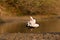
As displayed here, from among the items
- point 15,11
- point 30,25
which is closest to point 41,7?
point 15,11

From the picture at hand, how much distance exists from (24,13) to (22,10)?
1.08m

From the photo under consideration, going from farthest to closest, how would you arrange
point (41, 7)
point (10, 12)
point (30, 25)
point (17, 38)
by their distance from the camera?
point (41, 7)
point (10, 12)
point (30, 25)
point (17, 38)

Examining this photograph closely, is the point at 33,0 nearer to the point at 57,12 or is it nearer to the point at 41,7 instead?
the point at 41,7

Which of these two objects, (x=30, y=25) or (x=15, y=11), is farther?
(x=15, y=11)

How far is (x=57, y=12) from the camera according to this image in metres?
32.8

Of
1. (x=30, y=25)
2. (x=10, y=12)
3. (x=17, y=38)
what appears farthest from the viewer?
(x=10, y=12)

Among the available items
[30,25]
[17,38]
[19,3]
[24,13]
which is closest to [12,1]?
[19,3]

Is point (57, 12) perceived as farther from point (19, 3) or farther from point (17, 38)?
point (17, 38)

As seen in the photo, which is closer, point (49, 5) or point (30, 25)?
point (30, 25)

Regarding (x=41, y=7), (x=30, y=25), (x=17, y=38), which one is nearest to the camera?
(x=17, y=38)

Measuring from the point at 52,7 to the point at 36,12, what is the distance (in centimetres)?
360

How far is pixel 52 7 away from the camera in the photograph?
114 ft

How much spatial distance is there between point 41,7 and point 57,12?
7.86ft

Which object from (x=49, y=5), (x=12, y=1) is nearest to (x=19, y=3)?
(x=12, y=1)
